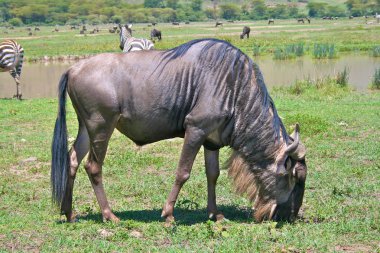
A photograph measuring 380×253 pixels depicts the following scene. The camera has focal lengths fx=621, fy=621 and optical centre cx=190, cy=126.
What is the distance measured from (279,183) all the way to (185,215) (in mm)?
1193

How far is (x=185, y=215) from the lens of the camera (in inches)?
276

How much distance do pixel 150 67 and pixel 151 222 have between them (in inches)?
65.2

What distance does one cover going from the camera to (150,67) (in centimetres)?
666

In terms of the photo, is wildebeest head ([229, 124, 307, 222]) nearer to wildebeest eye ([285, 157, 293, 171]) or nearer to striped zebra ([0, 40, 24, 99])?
wildebeest eye ([285, 157, 293, 171])

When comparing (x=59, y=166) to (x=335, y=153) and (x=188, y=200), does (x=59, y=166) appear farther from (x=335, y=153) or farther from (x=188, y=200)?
(x=335, y=153)

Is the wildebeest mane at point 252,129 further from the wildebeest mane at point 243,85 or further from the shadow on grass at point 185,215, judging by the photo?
the shadow on grass at point 185,215

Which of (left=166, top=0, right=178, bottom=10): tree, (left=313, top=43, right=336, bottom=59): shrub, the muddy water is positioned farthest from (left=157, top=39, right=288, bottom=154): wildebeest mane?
(left=166, top=0, right=178, bottom=10): tree

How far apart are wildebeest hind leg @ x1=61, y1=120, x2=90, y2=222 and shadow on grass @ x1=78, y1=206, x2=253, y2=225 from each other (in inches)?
11.6

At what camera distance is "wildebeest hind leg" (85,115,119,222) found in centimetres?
655

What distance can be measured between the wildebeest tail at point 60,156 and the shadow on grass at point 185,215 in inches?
19.0

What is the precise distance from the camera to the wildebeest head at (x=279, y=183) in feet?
21.1

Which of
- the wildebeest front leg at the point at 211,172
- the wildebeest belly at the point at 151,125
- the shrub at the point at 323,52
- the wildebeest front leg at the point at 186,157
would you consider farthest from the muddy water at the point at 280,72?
the wildebeest front leg at the point at 186,157

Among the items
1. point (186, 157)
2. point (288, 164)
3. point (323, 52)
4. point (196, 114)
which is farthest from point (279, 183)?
point (323, 52)

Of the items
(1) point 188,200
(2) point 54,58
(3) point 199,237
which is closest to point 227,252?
(3) point 199,237
